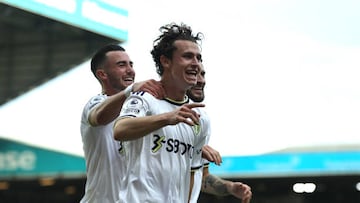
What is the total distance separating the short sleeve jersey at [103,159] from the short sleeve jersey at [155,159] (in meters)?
0.89

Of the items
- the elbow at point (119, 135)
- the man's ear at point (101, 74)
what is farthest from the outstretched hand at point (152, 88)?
the man's ear at point (101, 74)

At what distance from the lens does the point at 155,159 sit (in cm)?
458

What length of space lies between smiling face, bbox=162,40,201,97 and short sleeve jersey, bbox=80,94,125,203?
950mm

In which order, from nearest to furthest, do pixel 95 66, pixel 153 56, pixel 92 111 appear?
pixel 153 56 < pixel 92 111 < pixel 95 66

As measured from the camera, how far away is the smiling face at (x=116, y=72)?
5.74 meters

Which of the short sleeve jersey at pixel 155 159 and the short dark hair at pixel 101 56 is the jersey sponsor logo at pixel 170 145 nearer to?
the short sleeve jersey at pixel 155 159

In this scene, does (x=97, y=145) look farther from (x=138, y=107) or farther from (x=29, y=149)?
(x=29, y=149)

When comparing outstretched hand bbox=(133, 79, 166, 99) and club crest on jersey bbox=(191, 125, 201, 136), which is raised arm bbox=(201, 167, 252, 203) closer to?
club crest on jersey bbox=(191, 125, 201, 136)

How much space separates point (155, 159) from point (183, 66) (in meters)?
0.53

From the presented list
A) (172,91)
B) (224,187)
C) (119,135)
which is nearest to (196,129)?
(172,91)

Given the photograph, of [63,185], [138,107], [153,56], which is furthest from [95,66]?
[63,185]

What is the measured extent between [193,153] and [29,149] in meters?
23.8

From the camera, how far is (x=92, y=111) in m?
5.42

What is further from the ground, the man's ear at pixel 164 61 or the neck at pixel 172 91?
the man's ear at pixel 164 61
